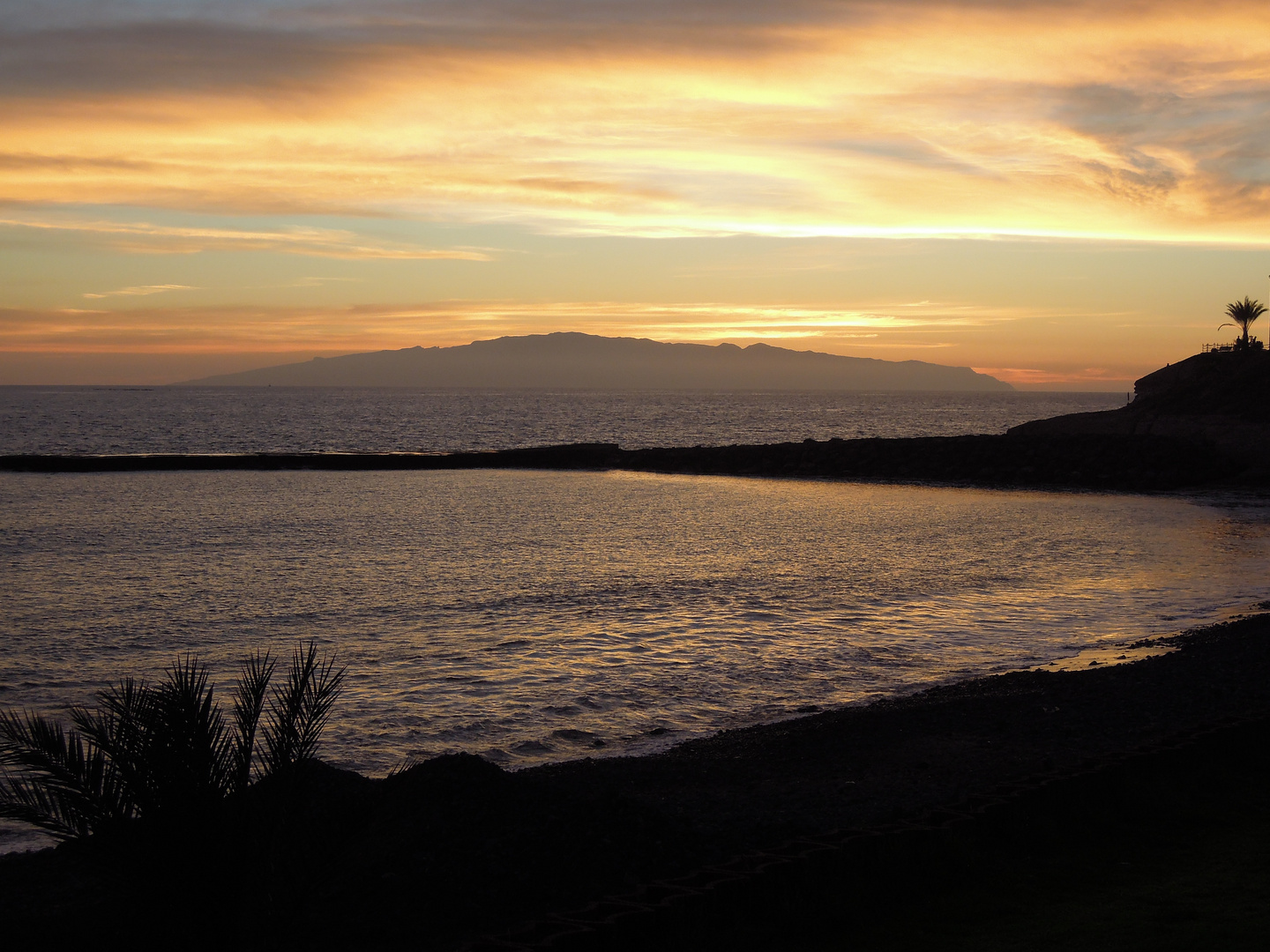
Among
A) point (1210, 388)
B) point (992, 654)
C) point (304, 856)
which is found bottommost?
point (992, 654)

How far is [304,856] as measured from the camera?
457 centimetres

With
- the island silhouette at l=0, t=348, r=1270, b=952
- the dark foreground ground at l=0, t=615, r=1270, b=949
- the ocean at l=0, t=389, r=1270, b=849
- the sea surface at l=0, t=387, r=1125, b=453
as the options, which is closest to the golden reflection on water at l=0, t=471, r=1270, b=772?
the ocean at l=0, t=389, r=1270, b=849

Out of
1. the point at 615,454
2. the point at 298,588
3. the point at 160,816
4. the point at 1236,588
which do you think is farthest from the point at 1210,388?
the point at 160,816

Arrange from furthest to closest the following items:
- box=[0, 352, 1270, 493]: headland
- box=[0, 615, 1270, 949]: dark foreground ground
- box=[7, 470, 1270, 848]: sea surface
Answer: box=[0, 352, 1270, 493]: headland
box=[7, 470, 1270, 848]: sea surface
box=[0, 615, 1270, 949]: dark foreground ground

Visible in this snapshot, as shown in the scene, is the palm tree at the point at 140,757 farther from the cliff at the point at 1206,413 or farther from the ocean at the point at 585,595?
the cliff at the point at 1206,413

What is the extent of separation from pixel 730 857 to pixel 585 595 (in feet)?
38.0

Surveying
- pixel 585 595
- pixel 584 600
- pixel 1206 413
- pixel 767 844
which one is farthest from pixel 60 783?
pixel 1206 413

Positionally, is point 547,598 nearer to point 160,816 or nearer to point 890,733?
point 890,733

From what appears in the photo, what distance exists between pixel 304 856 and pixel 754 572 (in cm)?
1657

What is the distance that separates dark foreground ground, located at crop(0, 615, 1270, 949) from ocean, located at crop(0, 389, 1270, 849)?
228cm

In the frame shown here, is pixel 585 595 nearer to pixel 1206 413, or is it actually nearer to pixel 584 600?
pixel 584 600

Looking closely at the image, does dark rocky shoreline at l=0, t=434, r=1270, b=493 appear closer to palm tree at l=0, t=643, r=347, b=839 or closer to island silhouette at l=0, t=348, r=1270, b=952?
island silhouette at l=0, t=348, r=1270, b=952

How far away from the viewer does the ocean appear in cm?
1135

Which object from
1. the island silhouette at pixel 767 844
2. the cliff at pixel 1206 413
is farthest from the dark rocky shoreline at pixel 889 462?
the island silhouette at pixel 767 844
